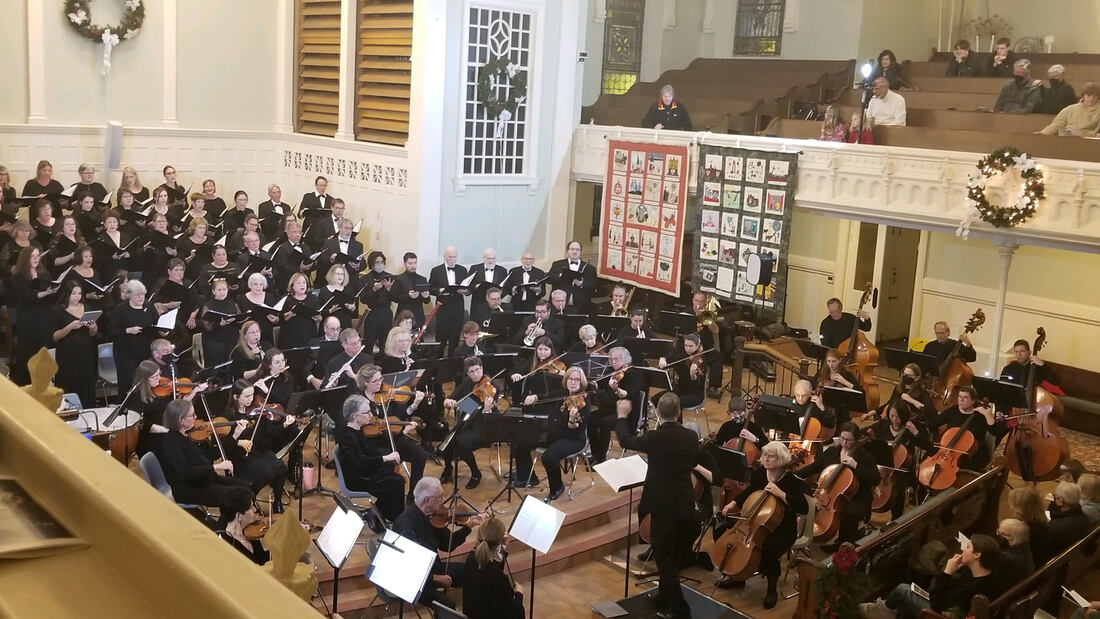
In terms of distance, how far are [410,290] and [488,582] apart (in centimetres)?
666

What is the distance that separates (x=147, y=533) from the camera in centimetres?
101

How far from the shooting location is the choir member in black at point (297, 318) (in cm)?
1104

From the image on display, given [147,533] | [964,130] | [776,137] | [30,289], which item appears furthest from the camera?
[776,137]

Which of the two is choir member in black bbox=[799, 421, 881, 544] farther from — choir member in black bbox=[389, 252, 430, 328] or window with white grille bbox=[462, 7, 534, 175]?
window with white grille bbox=[462, 7, 534, 175]

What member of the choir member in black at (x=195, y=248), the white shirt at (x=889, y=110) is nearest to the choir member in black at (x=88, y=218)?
the choir member in black at (x=195, y=248)

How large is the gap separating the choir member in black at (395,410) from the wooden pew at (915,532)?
3.25m

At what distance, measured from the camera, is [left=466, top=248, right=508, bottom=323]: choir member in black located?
13.1 m

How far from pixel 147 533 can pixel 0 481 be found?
1.41 ft

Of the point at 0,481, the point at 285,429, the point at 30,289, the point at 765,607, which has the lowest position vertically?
the point at 765,607

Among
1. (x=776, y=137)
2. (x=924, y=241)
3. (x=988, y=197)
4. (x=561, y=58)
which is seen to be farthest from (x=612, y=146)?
(x=988, y=197)

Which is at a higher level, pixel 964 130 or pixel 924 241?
pixel 964 130

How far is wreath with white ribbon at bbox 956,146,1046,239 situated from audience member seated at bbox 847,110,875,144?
5.38 ft

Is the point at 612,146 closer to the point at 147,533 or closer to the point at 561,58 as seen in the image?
the point at 561,58

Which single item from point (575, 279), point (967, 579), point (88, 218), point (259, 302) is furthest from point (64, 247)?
point (967, 579)
